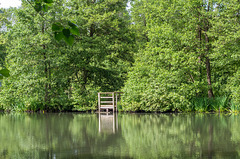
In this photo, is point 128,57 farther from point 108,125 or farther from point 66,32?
point 66,32

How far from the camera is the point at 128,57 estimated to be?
2625cm

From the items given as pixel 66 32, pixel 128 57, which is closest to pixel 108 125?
pixel 66 32

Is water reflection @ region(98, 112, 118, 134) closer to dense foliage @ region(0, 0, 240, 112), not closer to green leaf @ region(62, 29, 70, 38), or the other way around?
dense foliage @ region(0, 0, 240, 112)

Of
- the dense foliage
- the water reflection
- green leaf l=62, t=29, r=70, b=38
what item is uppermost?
the dense foliage

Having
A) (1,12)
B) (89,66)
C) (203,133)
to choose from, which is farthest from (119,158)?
(1,12)

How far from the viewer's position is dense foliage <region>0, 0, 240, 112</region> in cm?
1895

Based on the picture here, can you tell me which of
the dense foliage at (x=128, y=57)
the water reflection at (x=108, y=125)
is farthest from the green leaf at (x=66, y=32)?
the dense foliage at (x=128, y=57)

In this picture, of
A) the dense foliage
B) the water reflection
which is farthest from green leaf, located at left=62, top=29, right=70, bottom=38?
the dense foliage

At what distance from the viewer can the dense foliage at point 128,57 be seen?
62.2 ft

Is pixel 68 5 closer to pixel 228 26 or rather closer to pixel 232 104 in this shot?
pixel 228 26

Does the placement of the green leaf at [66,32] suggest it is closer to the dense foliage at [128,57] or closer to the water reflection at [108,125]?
the water reflection at [108,125]

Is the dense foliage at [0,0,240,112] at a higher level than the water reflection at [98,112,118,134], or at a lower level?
higher

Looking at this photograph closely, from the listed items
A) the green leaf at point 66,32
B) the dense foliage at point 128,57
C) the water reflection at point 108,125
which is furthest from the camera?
the dense foliage at point 128,57

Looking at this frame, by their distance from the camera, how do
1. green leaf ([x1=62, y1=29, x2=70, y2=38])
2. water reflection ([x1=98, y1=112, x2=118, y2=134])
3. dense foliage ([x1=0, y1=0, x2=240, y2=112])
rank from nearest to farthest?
green leaf ([x1=62, y1=29, x2=70, y2=38]) → water reflection ([x1=98, y1=112, x2=118, y2=134]) → dense foliage ([x1=0, y1=0, x2=240, y2=112])
